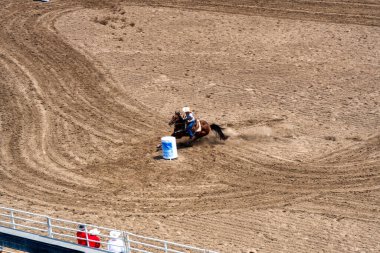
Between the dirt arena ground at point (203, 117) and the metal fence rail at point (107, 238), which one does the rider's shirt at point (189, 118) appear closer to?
the dirt arena ground at point (203, 117)

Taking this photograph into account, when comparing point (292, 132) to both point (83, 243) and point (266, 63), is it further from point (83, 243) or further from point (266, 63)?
point (83, 243)

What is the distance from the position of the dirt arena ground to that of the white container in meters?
0.40

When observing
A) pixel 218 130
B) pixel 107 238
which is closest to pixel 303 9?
pixel 218 130

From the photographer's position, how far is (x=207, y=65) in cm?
3183

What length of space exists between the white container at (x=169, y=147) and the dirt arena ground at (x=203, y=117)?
0.40 m

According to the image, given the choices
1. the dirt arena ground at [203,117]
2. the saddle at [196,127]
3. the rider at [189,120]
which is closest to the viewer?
the dirt arena ground at [203,117]

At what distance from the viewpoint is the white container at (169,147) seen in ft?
81.5

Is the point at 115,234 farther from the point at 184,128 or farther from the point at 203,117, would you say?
the point at 203,117

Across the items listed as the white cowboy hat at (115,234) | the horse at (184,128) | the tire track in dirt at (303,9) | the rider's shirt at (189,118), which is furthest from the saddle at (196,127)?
the tire track in dirt at (303,9)

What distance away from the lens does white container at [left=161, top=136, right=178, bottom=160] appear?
81.5ft

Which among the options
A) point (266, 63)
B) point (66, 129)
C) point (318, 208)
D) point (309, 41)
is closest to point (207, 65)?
point (266, 63)

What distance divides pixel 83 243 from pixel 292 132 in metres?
11.1

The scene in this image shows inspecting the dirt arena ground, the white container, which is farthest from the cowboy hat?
the white container

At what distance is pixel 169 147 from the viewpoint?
25.0 meters
